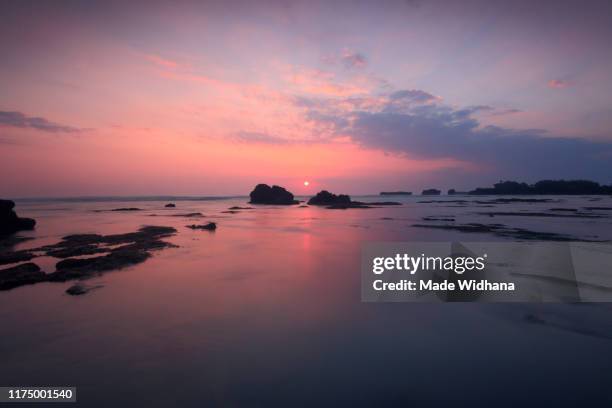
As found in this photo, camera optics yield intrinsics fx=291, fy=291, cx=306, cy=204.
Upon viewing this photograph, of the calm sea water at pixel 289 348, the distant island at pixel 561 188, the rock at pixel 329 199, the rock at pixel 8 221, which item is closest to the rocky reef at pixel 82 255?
the calm sea water at pixel 289 348

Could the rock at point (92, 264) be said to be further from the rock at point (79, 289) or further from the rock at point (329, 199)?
the rock at point (329, 199)

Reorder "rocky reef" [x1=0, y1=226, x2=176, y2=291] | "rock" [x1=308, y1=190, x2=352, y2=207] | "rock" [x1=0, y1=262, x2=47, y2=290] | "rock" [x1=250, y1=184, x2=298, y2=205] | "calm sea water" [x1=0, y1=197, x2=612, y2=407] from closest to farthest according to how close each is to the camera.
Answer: "calm sea water" [x1=0, y1=197, x2=612, y2=407] < "rock" [x1=0, y1=262, x2=47, y2=290] < "rocky reef" [x1=0, y1=226, x2=176, y2=291] < "rock" [x1=308, y1=190, x2=352, y2=207] < "rock" [x1=250, y1=184, x2=298, y2=205]

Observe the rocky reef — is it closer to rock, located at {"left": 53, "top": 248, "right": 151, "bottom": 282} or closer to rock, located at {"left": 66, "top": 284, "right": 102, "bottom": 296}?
rock, located at {"left": 53, "top": 248, "right": 151, "bottom": 282}

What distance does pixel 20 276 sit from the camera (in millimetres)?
12273

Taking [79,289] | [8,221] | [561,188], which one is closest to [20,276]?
[79,289]

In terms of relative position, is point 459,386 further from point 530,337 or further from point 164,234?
point 164,234

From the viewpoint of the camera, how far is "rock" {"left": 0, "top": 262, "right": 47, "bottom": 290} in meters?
11.6

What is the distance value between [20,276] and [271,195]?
9518 centimetres

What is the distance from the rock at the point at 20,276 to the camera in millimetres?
11562

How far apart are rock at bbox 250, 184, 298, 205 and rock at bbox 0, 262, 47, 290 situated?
9218cm

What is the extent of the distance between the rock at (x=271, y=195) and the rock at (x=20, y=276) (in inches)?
3629

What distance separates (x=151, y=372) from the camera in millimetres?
6285

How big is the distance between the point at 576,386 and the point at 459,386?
2.24 m

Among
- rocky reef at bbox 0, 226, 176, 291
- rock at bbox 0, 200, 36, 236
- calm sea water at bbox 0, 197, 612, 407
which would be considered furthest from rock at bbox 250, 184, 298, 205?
calm sea water at bbox 0, 197, 612, 407
